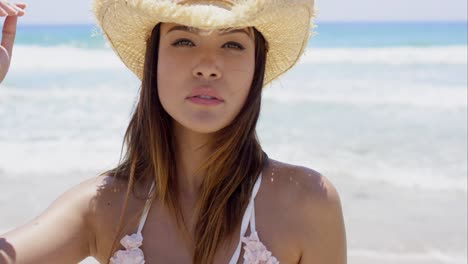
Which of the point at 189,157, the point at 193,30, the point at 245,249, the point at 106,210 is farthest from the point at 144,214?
the point at 193,30

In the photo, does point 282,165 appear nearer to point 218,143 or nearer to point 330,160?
point 218,143

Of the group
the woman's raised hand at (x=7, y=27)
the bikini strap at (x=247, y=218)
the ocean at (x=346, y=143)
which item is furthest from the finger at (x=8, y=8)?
the bikini strap at (x=247, y=218)

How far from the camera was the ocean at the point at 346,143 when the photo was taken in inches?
199

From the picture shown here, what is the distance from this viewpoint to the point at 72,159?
716cm

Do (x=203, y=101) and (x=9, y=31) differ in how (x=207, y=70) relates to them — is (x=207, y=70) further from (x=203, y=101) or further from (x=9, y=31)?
(x=9, y=31)

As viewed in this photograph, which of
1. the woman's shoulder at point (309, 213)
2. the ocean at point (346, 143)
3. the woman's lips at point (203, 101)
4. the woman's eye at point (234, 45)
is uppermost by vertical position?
the woman's eye at point (234, 45)

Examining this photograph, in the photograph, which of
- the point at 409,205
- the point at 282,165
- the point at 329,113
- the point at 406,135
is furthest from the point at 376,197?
the point at 329,113

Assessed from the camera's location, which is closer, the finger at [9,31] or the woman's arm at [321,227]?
the finger at [9,31]

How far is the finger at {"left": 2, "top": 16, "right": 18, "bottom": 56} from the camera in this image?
5.90 ft

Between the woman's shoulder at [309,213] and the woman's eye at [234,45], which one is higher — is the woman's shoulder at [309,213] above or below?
below

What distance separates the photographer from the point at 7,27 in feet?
5.94

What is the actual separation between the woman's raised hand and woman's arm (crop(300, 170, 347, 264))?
964 mm

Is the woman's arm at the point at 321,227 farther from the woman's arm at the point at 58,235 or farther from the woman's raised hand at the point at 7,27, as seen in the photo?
the woman's raised hand at the point at 7,27

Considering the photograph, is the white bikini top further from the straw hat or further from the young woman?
the straw hat
